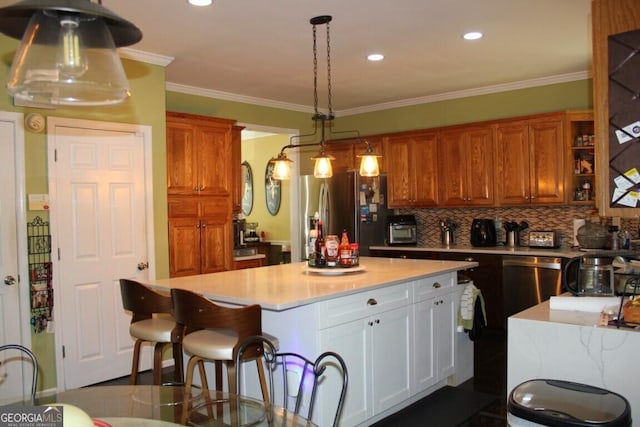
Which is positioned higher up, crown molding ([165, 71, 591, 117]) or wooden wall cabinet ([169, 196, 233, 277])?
crown molding ([165, 71, 591, 117])

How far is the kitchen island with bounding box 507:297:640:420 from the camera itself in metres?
2.00

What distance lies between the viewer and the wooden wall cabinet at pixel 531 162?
5.28 metres

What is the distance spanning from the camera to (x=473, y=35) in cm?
405

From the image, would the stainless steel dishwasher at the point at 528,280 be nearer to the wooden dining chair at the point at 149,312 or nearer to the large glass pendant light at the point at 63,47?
the wooden dining chair at the point at 149,312

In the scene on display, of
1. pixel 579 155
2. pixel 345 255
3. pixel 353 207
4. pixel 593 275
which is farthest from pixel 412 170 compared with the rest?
pixel 593 275

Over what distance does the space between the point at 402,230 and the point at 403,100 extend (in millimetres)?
1611

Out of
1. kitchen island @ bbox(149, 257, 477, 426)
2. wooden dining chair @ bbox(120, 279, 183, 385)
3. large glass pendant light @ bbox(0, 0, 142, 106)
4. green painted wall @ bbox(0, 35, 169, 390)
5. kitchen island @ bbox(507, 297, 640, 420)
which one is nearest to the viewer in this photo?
large glass pendant light @ bbox(0, 0, 142, 106)

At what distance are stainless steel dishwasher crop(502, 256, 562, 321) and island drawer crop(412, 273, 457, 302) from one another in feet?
5.23

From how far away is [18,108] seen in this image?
3.77 meters

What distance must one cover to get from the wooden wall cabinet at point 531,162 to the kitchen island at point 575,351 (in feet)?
10.7

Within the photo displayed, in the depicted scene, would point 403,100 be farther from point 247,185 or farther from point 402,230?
point 247,185

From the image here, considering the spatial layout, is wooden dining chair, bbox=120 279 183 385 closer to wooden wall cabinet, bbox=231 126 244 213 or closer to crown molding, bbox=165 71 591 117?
wooden wall cabinet, bbox=231 126 244 213

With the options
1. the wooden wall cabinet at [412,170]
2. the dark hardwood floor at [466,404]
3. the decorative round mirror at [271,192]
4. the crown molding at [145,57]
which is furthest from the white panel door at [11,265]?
the decorative round mirror at [271,192]

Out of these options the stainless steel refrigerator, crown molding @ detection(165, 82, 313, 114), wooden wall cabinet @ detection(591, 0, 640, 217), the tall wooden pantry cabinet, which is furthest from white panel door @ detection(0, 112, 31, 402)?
wooden wall cabinet @ detection(591, 0, 640, 217)
